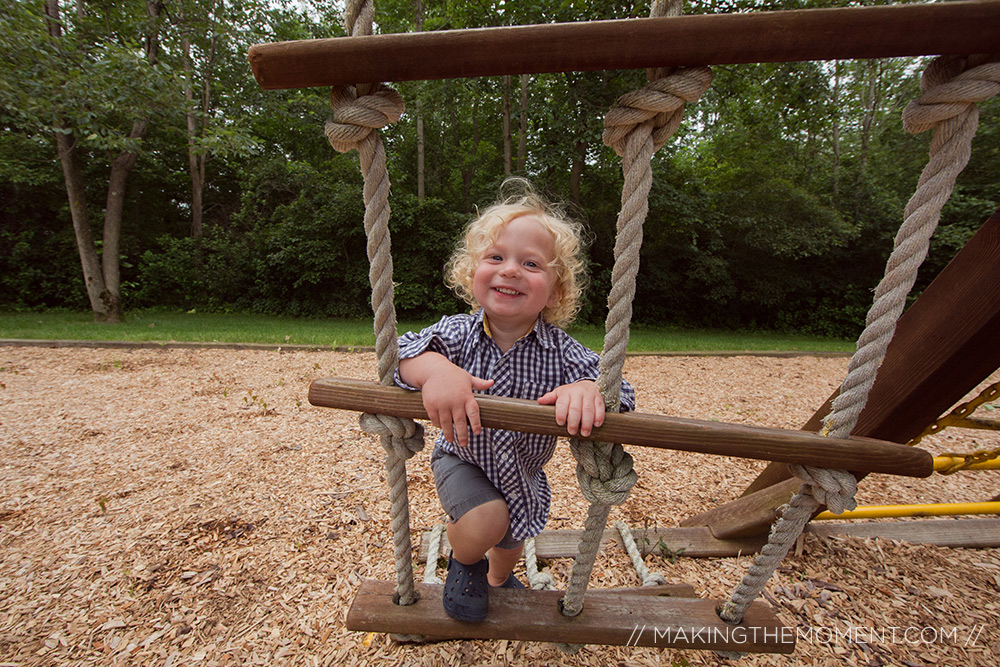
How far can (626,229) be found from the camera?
982mm

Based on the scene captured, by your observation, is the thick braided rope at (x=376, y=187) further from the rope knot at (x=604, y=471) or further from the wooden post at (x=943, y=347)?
the wooden post at (x=943, y=347)

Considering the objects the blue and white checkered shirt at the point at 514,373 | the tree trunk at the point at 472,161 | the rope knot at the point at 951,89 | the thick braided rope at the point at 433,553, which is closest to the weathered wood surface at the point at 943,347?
the rope knot at the point at 951,89

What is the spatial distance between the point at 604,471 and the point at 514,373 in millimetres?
473

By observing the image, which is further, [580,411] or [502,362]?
[502,362]

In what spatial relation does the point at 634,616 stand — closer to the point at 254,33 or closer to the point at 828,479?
the point at 828,479

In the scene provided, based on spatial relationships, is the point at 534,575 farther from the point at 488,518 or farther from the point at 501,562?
the point at 488,518

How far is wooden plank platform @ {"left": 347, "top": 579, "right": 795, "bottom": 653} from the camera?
1390 mm

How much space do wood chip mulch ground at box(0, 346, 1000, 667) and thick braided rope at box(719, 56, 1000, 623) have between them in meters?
1.04

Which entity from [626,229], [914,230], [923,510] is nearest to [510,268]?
[626,229]

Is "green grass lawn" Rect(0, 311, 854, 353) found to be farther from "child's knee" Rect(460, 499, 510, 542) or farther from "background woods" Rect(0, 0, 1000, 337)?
"child's knee" Rect(460, 499, 510, 542)

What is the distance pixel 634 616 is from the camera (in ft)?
4.77

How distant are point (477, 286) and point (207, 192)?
1752cm

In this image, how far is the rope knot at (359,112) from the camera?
99cm

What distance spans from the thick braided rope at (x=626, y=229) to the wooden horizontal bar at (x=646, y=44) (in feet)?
0.19
